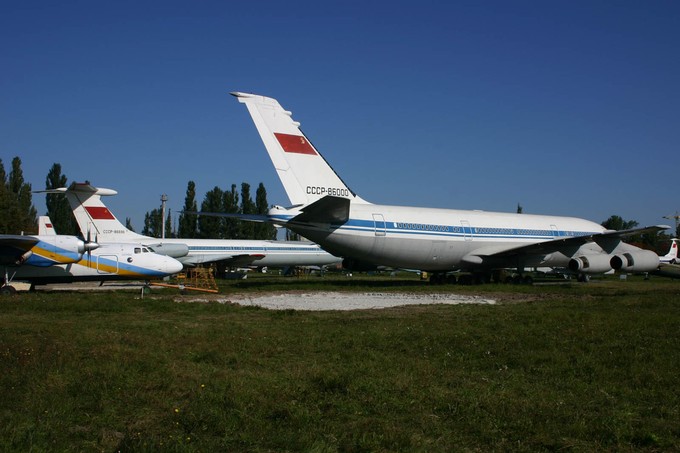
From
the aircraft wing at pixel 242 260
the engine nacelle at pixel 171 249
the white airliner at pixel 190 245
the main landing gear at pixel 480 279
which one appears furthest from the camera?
the aircraft wing at pixel 242 260

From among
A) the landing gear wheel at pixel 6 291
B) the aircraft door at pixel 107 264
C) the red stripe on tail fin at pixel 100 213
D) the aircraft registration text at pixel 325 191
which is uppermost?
the aircraft registration text at pixel 325 191

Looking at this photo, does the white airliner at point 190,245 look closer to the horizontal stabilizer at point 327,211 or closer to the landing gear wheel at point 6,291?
the landing gear wheel at point 6,291

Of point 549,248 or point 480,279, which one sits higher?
point 549,248

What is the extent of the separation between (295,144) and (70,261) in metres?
9.80

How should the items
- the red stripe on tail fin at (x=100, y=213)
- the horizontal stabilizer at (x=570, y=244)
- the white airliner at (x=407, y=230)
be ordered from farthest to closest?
the red stripe on tail fin at (x=100, y=213), the horizontal stabilizer at (x=570, y=244), the white airliner at (x=407, y=230)

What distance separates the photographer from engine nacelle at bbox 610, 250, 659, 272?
2922 cm

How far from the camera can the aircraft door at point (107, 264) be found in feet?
77.6

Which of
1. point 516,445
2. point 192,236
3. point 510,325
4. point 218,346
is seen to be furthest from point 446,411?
point 192,236

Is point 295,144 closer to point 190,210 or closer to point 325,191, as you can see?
point 325,191

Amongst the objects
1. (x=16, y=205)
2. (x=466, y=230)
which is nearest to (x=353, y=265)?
(x=466, y=230)

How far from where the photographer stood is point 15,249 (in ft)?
70.3

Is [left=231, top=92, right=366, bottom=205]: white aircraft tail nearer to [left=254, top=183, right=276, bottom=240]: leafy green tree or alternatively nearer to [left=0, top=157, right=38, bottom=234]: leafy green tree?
[left=0, top=157, right=38, bottom=234]: leafy green tree

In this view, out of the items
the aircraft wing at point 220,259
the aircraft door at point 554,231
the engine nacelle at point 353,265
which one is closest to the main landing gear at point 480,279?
the aircraft door at point 554,231

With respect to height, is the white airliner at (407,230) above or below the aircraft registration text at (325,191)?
below
